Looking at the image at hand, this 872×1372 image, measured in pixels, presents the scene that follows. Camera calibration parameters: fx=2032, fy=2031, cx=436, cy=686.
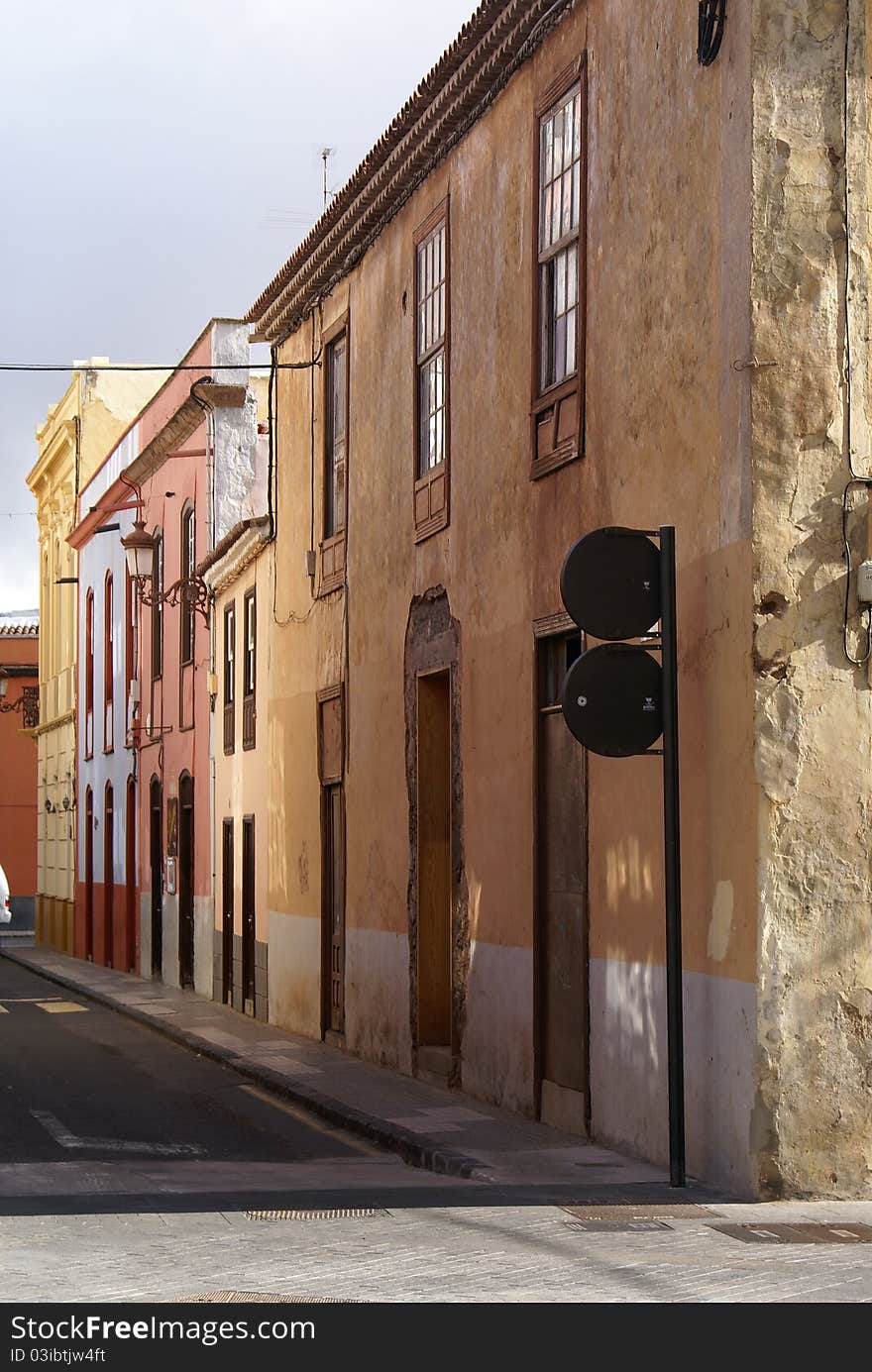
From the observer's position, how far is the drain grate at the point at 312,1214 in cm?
910

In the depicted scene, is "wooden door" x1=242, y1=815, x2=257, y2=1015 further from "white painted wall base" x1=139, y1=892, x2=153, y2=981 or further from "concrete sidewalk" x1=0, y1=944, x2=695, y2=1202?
"white painted wall base" x1=139, y1=892, x2=153, y2=981

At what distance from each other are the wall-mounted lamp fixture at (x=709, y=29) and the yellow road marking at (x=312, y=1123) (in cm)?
656

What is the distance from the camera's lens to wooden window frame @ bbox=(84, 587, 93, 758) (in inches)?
1624

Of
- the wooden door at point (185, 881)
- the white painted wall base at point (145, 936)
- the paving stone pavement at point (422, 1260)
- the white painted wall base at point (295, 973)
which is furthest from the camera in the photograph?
the white painted wall base at point (145, 936)

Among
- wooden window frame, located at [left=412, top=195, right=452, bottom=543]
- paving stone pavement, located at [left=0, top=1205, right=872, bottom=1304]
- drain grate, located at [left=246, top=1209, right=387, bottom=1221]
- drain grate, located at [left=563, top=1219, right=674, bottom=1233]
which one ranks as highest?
wooden window frame, located at [left=412, top=195, right=452, bottom=543]

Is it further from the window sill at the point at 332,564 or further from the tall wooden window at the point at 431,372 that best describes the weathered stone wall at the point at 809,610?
the window sill at the point at 332,564

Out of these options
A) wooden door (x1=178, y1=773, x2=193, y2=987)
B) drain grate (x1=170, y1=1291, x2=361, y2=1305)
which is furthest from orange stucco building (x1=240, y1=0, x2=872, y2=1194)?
wooden door (x1=178, y1=773, x2=193, y2=987)

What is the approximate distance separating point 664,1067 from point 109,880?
2871 centimetres

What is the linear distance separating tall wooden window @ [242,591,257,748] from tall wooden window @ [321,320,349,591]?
4464 mm

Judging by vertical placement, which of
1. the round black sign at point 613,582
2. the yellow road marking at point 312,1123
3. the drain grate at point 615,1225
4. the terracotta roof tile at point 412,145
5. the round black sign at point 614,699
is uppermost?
the terracotta roof tile at point 412,145

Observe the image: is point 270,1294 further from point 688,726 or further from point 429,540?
point 429,540

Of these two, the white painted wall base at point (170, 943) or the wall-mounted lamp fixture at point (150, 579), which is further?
the white painted wall base at point (170, 943)

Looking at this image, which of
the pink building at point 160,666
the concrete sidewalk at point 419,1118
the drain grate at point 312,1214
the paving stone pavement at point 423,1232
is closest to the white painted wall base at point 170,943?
the pink building at point 160,666

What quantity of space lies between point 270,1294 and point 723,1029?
3.40 m
